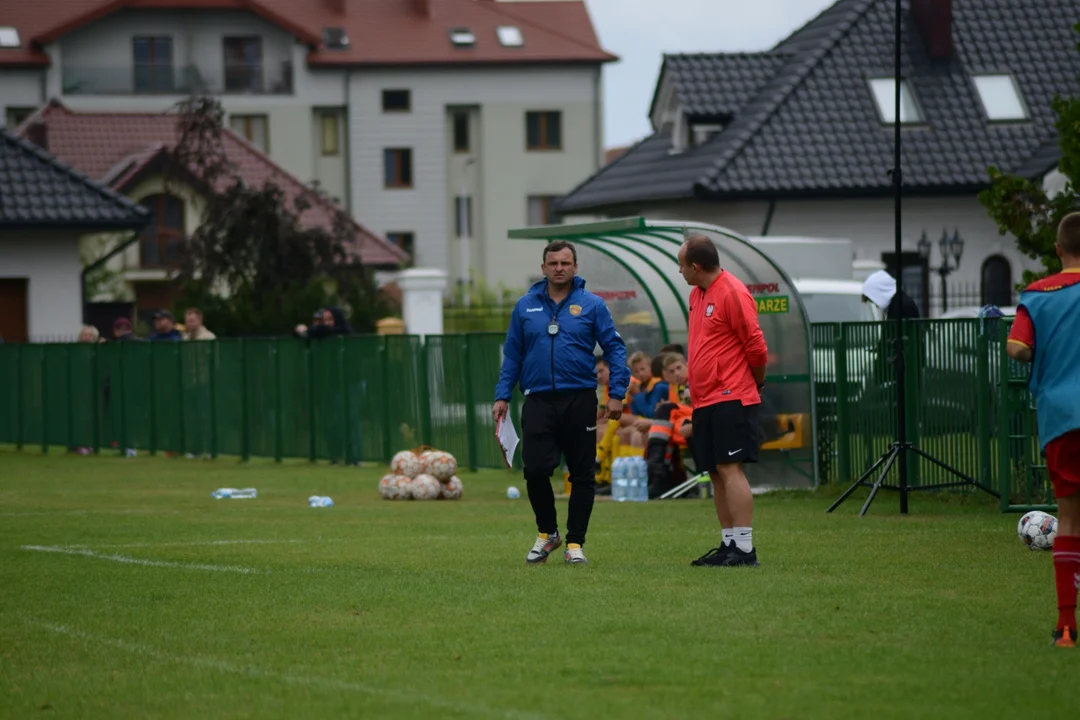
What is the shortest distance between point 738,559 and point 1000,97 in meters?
34.0

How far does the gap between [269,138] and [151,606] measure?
69.0 metres

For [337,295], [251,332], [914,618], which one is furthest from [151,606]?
[337,295]

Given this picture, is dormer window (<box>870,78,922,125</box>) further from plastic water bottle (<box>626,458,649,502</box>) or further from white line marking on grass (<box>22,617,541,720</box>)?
white line marking on grass (<box>22,617,541,720</box>)

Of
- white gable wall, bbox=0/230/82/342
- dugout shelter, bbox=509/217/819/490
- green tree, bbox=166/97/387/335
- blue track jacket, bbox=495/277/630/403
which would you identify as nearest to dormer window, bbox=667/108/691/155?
green tree, bbox=166/97/387/335

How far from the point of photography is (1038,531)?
13094mm

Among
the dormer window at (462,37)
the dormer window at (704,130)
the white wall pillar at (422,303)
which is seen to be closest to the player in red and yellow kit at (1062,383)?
the white wall pillar at (422,303)

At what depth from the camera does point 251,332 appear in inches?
1556

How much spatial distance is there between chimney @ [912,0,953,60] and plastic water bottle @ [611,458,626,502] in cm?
2750

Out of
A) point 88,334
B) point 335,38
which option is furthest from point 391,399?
point 335,38

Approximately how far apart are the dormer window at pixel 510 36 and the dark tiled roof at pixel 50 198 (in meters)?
41.8

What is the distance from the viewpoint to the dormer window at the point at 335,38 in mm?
79625

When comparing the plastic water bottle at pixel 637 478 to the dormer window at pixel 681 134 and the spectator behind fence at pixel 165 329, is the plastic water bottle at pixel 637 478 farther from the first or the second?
the dormer window at pixel 681 134

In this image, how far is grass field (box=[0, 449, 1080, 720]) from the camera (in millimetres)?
7777

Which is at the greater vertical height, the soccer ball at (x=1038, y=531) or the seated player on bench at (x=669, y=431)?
the seated player on bench at (x=669, y=431)
